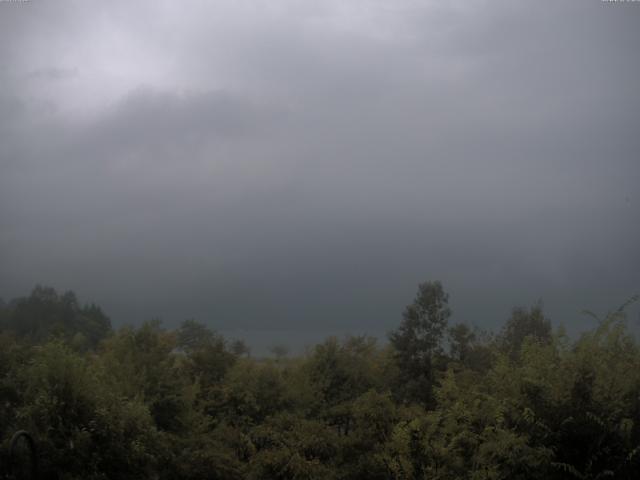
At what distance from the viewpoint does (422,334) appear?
3928 cm

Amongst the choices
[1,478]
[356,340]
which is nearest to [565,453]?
[1,478]

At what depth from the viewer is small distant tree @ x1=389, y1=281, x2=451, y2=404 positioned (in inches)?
1531

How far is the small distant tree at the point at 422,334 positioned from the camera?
3888 centimetres

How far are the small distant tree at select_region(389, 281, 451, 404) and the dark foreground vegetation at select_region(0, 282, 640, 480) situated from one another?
94 millimetres

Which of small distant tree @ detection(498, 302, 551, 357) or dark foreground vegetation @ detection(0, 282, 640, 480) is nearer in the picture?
dark foreground vegetation @ detection(0, 282, 640, 480)

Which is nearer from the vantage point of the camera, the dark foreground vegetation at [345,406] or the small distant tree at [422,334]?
the dark foreground vegetation at [345,406]

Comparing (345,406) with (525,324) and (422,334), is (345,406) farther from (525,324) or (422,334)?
(525,324)

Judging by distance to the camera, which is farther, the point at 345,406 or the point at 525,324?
the point at 525,324

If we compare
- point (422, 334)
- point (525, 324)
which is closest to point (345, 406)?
point (422, 334)

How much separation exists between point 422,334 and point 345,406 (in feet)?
26.6

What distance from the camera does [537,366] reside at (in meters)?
13.3

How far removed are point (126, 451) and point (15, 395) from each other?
4399mm

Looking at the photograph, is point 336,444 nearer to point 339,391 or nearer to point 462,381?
point 462,381

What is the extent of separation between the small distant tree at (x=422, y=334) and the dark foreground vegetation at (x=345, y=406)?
0.09m
